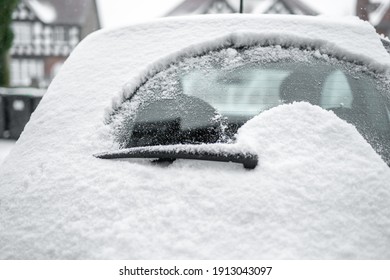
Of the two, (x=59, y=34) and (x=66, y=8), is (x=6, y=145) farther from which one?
(x=66, y=8)

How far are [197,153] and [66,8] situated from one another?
1530 inches

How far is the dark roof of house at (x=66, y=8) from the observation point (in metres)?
35.0

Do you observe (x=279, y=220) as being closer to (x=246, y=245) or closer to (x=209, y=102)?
(x=246, y=245)

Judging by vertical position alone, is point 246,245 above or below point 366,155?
below

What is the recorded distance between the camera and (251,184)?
103cm

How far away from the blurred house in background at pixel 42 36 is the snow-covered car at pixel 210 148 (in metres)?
36.0

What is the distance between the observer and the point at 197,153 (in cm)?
110

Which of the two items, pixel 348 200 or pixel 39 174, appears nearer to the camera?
pixel 348 200

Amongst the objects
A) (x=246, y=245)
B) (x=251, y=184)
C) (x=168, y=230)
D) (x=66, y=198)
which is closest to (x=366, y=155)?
(x=251, y=184)

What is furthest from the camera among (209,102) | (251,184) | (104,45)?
(104,45)

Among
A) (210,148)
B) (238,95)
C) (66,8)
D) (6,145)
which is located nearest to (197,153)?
(210,148)

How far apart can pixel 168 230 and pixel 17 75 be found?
39.6m

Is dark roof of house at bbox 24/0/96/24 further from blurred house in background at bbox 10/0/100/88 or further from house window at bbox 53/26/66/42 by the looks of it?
house window at bbox 53/26/66/42

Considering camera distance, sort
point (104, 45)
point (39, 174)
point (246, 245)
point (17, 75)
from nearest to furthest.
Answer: point (246, 245)
point (39, 174)
point (104, 45)
point (17, 75)
